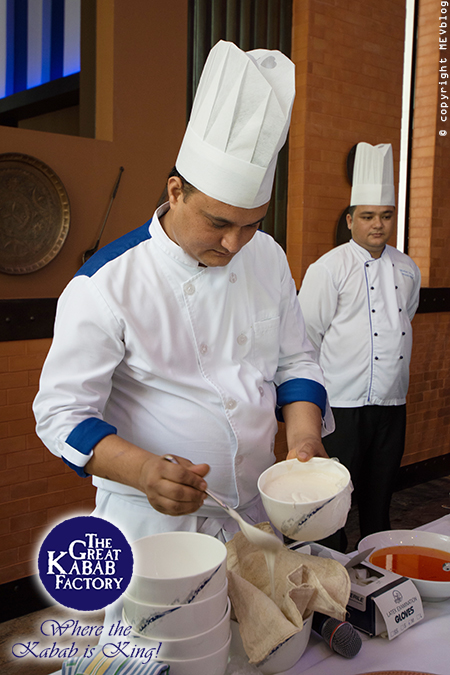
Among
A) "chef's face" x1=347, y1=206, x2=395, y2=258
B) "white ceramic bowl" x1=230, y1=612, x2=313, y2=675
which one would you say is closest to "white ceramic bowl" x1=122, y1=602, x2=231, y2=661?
"white ceramic bowl" x1=230, y1=612, x2=313, y2=675

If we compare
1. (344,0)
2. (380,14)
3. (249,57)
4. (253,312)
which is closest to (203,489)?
(253,312)

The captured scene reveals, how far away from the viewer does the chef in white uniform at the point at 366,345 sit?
2.94m

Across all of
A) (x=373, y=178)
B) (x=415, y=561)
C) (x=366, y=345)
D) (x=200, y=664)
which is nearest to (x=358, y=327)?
(x=366, y=345)

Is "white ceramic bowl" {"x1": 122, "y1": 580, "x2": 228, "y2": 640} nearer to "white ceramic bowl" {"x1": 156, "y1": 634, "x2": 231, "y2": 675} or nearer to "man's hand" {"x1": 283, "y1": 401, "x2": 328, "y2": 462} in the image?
"white ceramic bowl" {"x1": 156, "y1": 634, "x2": 231, "y2": 675}

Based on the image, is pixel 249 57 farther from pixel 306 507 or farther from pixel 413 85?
pixel 413 85

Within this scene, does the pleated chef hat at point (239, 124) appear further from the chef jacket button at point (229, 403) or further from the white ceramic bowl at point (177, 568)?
the white ceramic bowl at point (177, 568)

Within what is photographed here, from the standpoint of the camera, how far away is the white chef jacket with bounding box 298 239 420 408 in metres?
2.94

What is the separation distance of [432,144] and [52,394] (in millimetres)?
4087

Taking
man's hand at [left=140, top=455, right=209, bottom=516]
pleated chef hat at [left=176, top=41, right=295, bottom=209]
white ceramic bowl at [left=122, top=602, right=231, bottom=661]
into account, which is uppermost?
pleated chef hat at [left=176, top=41, right=295, bottom=209]

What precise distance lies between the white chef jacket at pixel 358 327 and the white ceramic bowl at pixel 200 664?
2102 mm

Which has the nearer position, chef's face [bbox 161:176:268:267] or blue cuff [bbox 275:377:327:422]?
chef's face [bbox 161:176:268:267]

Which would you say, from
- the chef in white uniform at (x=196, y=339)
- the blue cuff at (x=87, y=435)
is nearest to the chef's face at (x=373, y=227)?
the chef in white uniform at (x=196, y=339)

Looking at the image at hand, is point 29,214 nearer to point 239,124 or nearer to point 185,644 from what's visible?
point 239,124

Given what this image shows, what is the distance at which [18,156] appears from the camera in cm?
268
